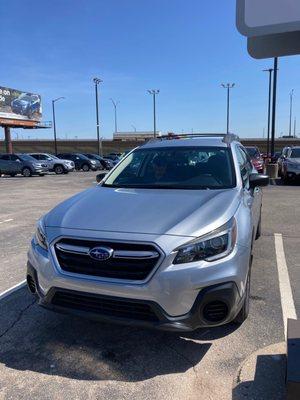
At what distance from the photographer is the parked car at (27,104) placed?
2438 inches

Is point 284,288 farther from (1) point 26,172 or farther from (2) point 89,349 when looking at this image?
(1) point 26,172

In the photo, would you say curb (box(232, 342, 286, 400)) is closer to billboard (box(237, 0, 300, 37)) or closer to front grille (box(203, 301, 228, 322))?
front grille (box(203, 301, 228, 322))

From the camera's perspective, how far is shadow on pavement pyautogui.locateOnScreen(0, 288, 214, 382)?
3.27 metres

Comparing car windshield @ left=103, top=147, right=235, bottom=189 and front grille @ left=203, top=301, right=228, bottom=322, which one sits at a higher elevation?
car windshield @ left=103, top=147, right=235, bottom=189

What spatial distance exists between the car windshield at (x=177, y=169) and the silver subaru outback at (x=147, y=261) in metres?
0.65

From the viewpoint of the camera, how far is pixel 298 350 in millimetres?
2893

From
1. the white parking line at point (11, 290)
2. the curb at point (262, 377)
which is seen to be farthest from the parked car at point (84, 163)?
the curb at point (262, 377)

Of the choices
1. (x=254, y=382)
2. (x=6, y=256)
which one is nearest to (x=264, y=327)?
(x=254, y=382)

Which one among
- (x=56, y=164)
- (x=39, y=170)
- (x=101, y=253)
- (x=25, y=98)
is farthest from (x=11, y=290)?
(x=25, y=98)

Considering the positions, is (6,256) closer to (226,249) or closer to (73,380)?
(73,380)

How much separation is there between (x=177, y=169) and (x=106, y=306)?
2.13 meters

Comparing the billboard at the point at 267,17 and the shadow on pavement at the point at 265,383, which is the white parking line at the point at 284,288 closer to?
the shadow on pavement at the point at 265,383

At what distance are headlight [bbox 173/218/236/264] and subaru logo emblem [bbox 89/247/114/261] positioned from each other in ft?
1.62

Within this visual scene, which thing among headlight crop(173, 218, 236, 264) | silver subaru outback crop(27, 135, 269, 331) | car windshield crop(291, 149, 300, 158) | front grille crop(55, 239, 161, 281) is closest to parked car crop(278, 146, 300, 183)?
car windshield crop(291, 149, 300, 158)
